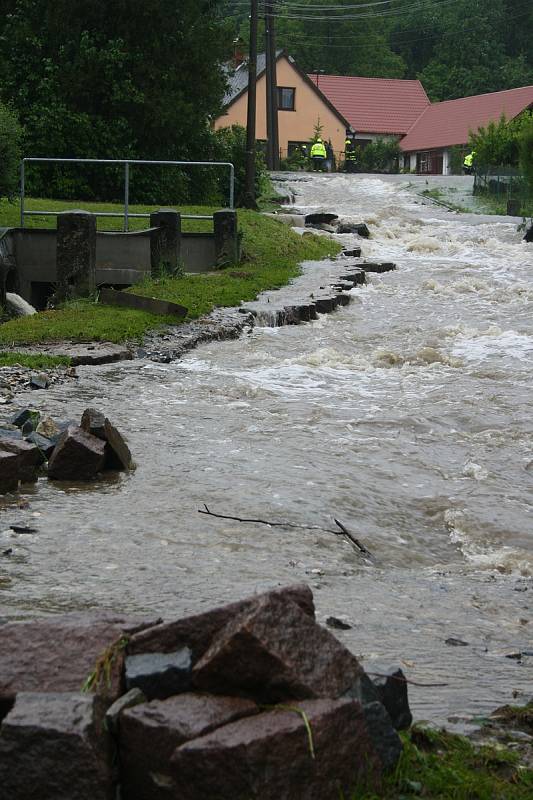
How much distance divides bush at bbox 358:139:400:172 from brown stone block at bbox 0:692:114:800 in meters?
58.0

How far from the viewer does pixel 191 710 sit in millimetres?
3445

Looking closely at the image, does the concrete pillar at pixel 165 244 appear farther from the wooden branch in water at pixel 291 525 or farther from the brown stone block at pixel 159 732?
the brown stone block at pixel 159 732

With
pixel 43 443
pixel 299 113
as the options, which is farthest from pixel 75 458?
pixel 299 113

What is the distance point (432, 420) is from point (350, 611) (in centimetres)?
548

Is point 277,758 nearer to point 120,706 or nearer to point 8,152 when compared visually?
point 120,706

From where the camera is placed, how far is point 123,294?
631 inches

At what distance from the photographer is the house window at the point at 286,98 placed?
62.9m

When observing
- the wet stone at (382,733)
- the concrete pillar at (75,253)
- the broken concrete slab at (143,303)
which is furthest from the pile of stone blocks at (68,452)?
the concrete pillar at (75,253)

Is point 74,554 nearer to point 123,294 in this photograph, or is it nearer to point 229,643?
point 229,643

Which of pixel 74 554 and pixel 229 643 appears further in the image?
pixel 74 554

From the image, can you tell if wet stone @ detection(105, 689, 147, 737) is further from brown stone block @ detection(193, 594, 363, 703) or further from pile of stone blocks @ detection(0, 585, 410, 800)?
brown stone block @ detection(193, 594, 363, 703)

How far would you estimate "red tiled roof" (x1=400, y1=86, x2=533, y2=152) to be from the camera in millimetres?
60031

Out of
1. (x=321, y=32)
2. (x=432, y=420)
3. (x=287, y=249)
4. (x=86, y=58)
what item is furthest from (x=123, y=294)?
(x=321, y=32)

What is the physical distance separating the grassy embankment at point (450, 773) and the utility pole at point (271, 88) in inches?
1838
